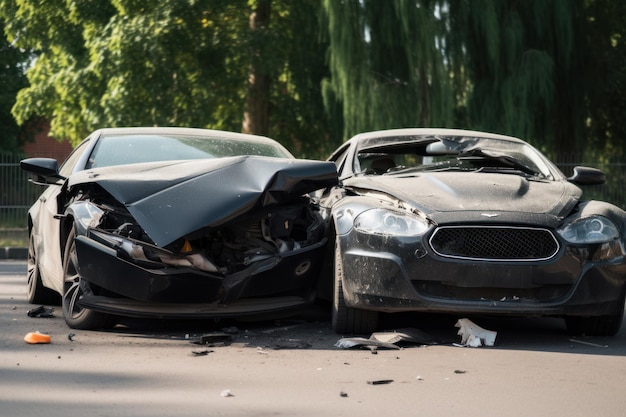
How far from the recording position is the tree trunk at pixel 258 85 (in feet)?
84.2

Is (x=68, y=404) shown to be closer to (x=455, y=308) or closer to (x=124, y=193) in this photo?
(x=124, y=193)

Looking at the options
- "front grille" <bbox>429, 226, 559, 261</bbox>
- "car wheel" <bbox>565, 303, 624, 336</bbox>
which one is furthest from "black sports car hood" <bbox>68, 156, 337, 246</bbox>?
"car wheel" <bbox>565, 303, 624, 336</bbox>

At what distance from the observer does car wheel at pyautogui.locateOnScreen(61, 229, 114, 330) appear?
784 centimetres

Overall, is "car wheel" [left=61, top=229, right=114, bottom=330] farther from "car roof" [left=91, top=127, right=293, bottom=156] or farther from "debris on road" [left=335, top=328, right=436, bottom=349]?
"debris on road" [left=335, top=328, right=436, bottom=349]

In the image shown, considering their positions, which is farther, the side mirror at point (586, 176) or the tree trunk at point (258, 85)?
Result: the tree trunk at point (258, 85)

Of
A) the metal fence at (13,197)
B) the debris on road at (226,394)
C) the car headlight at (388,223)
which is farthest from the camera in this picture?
the metal fence at (13,197)

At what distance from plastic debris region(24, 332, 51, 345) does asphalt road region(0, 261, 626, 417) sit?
3.0 inches

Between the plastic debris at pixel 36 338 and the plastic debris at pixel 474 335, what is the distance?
264cm

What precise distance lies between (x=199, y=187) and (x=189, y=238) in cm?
45

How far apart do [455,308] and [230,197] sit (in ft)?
5.18

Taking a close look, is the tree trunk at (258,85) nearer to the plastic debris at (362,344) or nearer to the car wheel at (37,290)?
the car wheel at (37,290)

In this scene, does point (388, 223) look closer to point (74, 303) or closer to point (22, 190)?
point (74, 303)

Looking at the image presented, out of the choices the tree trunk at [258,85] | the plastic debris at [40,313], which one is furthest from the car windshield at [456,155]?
the tree trunk at [258,85]

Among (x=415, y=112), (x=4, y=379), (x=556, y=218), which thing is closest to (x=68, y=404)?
(x=4, y=379)
